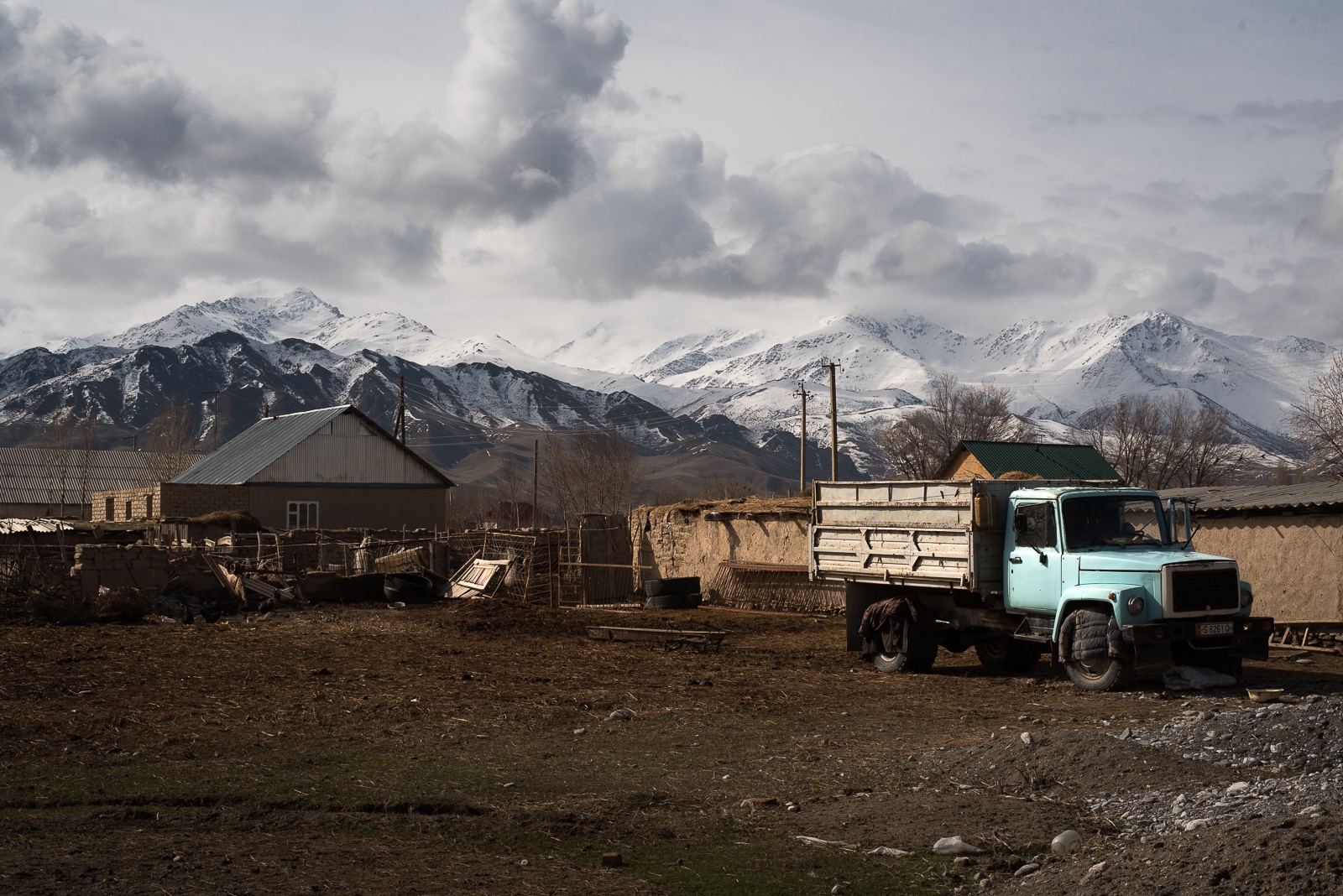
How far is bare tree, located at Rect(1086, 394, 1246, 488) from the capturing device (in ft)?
201

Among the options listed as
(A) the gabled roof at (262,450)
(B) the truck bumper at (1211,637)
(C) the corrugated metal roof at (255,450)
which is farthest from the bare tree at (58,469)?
(B) the truck bumper at (1211,637)

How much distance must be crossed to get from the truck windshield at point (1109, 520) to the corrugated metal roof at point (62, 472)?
224 feet

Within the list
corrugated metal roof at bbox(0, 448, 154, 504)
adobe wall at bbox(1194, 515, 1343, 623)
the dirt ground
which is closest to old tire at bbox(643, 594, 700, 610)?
the dirt ground

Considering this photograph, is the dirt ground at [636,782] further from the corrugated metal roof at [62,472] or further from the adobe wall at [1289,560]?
the corrugated metal roof at [62,472]

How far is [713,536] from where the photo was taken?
29.5 metres

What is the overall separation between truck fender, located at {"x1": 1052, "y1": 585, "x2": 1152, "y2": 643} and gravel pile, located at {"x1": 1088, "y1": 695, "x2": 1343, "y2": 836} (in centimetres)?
168

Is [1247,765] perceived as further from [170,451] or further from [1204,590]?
[170,451]

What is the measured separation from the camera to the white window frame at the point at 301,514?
49.2 meters

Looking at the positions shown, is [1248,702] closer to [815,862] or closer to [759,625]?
[815,862]

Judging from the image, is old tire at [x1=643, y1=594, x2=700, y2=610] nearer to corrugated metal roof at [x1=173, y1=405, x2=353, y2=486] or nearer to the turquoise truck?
the turquoise truck

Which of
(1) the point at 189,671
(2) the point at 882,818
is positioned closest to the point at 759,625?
(1) the point at 189,671

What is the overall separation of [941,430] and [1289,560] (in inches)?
1963

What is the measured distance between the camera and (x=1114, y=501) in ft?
47.8

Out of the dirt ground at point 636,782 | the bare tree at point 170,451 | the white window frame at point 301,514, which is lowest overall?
the dirt ground at point 636,782
